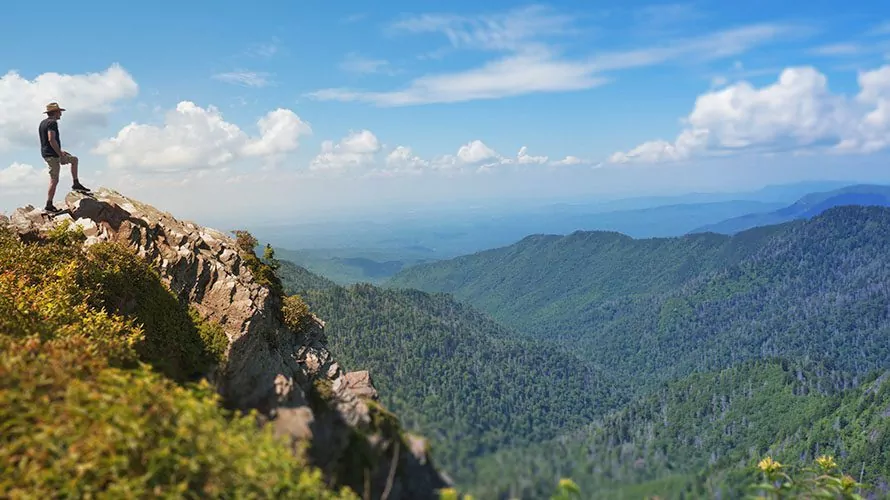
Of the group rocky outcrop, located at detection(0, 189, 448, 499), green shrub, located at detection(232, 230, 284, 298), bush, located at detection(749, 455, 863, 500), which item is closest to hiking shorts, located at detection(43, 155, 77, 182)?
rocky outcrop, located at detection(0, 189, 448, 499)

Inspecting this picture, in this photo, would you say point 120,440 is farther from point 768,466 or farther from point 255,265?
point 255,265

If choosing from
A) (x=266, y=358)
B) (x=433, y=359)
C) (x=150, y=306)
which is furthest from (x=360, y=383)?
(x=433, y=359)

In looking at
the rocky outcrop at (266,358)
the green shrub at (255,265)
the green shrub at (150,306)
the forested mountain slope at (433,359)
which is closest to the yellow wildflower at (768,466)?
the rocky outcrop at (266,358)

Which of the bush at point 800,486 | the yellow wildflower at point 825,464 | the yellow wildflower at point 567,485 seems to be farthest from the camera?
the yellow wildflower at point 825,464

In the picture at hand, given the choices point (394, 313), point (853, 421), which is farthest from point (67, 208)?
point (853, 421)

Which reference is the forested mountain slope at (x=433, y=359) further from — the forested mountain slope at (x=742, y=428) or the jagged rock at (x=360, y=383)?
the jagged rock at (x=360, y=383)

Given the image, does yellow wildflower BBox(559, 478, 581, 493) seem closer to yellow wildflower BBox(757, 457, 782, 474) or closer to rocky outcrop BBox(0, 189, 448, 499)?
rocky outcrop BBox(0, 189, 448, 499)

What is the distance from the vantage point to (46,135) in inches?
636

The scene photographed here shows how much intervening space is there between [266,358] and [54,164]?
913 centimetres

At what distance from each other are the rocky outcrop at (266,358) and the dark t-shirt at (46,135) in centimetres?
225

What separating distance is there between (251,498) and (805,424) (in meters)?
185

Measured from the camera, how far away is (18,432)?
5.62 metres

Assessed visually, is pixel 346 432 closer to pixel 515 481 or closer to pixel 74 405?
pixel 515 481

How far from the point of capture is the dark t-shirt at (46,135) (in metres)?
15.9
